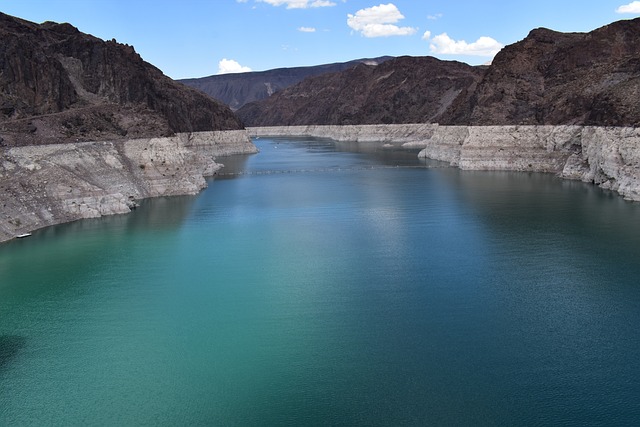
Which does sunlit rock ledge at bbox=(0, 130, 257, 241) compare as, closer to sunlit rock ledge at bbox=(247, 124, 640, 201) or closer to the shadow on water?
the shadow on water

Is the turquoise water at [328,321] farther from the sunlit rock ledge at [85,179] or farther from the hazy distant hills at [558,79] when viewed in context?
the hazy distant hills at [558,79]

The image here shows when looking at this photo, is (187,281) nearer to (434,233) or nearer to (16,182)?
(434,233)

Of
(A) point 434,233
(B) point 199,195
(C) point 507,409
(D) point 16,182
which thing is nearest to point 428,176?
(B) point 199,195

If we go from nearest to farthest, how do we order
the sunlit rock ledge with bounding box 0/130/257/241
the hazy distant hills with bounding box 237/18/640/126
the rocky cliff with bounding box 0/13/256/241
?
the sunlit rock ledge with bounding box 0/130/257/241 < the rocky cliff with bounding box 0/13/256/241 < the hazy distant hills with bounding box 237/18/640/126

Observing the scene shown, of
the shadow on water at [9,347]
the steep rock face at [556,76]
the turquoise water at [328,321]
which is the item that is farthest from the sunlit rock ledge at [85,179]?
the steep rock face at [556,76]

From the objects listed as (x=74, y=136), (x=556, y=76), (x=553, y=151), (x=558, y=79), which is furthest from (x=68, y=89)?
(x=556, y=76)

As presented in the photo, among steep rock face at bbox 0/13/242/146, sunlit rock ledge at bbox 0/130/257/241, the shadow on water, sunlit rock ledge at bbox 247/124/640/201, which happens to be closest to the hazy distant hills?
sunlit rock ledge at bbox 247/124/640/201
